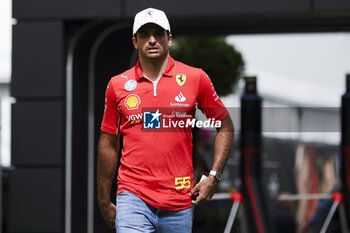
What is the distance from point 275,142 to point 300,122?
5.02 ft

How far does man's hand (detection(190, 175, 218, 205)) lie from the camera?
12.5ft

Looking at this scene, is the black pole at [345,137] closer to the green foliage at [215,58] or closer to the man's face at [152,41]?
the green foliage at [215,58]

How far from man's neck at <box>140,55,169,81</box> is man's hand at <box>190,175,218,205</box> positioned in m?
0.65

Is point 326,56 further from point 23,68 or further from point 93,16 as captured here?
point 23,68

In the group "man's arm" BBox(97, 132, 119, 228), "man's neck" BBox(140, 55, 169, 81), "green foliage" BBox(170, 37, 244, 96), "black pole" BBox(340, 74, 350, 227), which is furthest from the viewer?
"green foliage" BBox(170, 37, 244, 96)

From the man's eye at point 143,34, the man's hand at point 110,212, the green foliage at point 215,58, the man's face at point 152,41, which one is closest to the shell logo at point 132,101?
the man's face at point 152,41

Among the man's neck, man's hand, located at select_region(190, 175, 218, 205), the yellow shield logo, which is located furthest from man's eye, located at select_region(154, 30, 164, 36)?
man's hand, located at select_region(190, 175, 218, 205)

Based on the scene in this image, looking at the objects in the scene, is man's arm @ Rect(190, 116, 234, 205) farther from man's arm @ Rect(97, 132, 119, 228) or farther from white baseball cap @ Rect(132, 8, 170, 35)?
white baseball cap @ Rect(132, 8, 170, 35)

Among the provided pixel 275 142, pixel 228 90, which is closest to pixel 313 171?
pixel 275 142

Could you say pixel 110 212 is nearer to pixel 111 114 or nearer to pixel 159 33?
pixel 111 114

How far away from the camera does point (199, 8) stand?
5957mm

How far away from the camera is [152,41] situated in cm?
389

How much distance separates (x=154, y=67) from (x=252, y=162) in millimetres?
3466

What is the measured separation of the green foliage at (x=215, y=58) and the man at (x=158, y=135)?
7.84 ft
